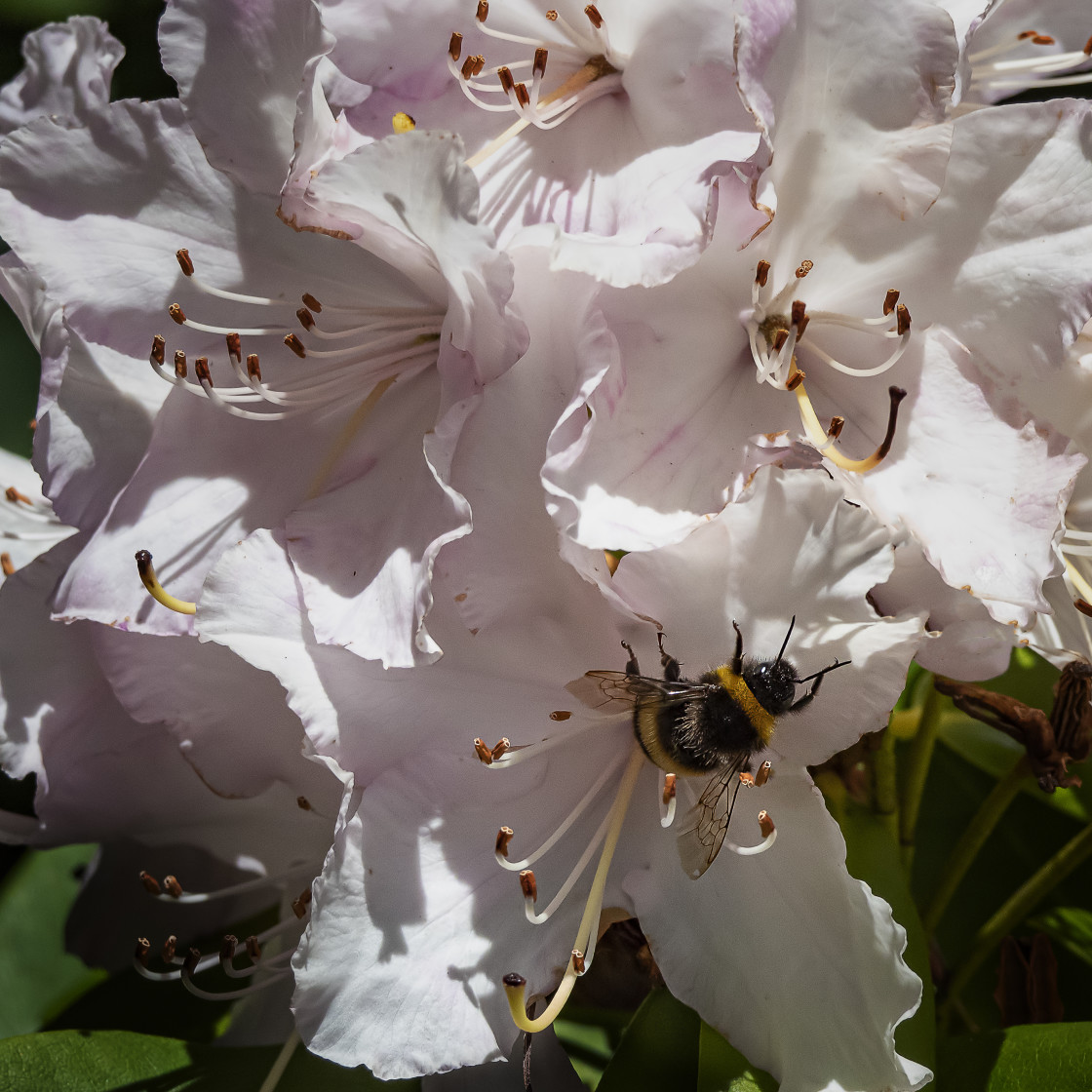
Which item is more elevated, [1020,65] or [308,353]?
[1020,65]

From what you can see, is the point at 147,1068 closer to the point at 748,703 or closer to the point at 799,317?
the point at 748,703

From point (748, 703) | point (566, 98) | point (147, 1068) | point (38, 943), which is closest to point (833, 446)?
point (748, 703)

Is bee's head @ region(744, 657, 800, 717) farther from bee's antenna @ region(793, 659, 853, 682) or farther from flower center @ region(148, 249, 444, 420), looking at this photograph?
flower center @ region(148, 249, 444, 420)

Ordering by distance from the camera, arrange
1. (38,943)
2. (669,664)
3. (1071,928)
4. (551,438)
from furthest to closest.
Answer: (38,943), (1071,928), (669,664), (551,438)

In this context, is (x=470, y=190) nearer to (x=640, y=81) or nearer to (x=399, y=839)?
(x=640, y=81)

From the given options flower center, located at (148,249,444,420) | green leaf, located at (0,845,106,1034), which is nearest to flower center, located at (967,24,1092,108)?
flower center, located at (148,249,444,420)

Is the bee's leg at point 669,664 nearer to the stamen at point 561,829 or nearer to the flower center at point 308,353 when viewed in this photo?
the stamen at point 561,829

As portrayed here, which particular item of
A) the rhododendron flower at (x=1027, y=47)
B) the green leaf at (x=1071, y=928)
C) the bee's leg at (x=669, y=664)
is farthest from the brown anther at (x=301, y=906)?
the rhododendron flower at (x=1027, y=47)
